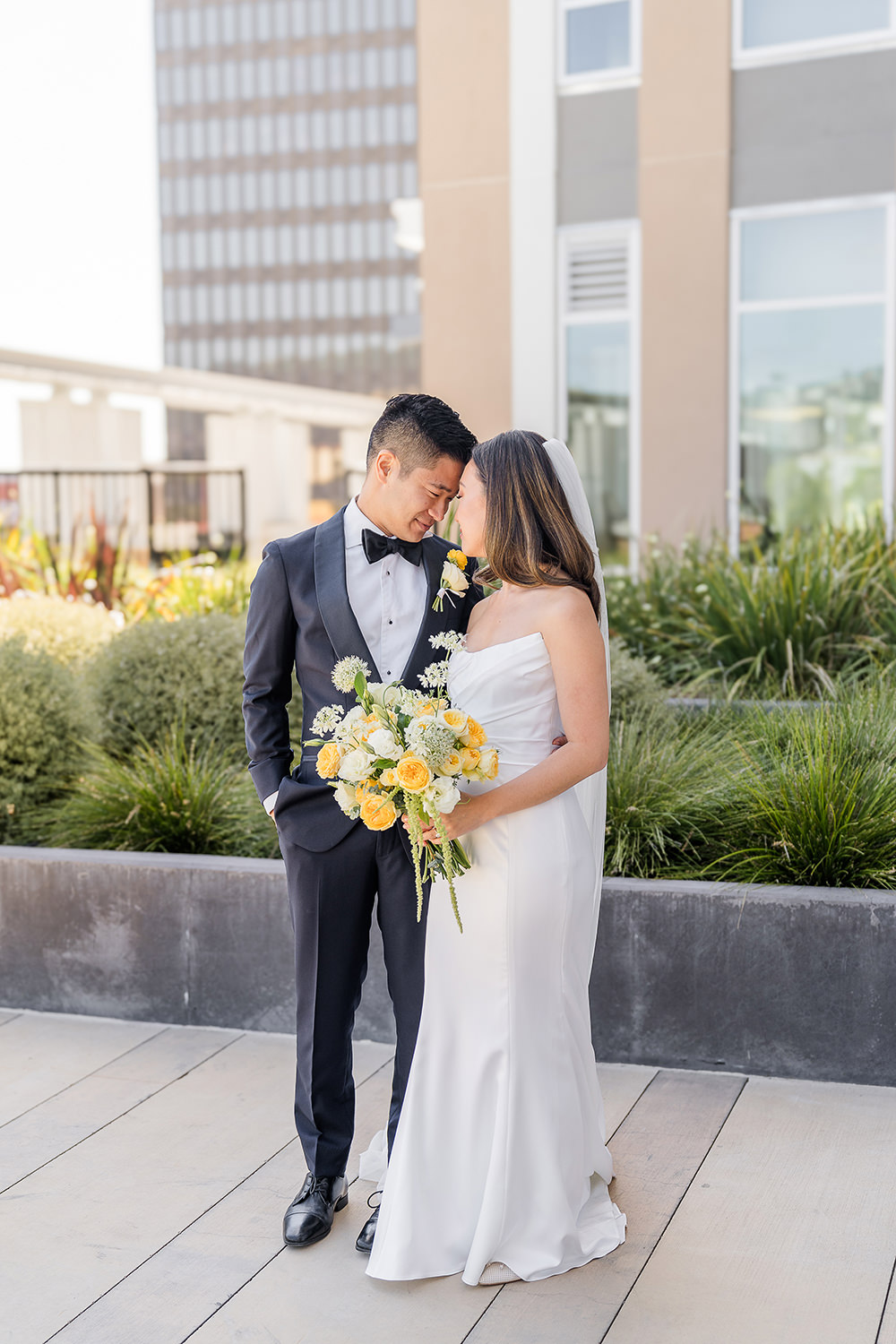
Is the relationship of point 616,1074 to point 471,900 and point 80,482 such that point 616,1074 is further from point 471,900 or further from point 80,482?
point 80,482

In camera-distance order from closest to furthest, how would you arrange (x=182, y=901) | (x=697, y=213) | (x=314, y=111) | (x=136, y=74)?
(x=182, y=901)
(x=697, y=213)
(x=136, y=74)
(x=314, y=111)

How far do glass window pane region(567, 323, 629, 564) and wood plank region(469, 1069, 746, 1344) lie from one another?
26.9ft

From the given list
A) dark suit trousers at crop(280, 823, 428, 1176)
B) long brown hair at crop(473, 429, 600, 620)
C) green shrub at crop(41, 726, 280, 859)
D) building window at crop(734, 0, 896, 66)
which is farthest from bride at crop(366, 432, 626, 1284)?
building window at crop(734, 0, 896, 66)

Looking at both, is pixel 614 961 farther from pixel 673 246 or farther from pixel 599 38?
pixel 599 38

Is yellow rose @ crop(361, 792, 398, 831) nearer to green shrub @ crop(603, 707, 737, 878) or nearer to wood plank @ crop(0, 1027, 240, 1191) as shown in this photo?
wood plank @ crop(0, 1027, 240, 1191)

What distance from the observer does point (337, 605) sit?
295 centimetres

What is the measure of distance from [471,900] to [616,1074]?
1.34 meters

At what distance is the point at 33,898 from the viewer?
461cm

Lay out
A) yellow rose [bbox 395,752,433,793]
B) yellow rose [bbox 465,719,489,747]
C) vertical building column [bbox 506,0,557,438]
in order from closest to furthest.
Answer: yellow rose [bbox 395,752,433,793] < yellow rose [bbox 465,719,489,747] < vertical building column [bbox 506,0,557,438]

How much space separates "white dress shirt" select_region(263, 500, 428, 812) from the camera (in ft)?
9.84

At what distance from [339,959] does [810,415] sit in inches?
360

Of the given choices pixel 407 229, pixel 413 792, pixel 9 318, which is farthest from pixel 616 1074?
pixel 9 318

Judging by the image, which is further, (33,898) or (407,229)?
(407,229)

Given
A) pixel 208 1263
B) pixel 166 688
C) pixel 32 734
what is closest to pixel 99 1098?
pixel 208 1263
